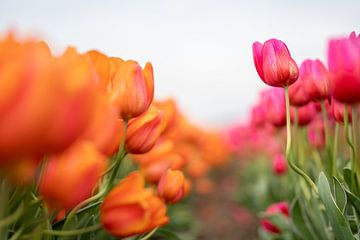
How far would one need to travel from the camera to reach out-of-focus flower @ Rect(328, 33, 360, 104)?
0.90 m

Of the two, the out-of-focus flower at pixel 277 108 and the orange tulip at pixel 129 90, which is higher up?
the orange tulip at pixel 129 90

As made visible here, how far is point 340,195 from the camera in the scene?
1.05m

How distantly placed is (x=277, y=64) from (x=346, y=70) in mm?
157

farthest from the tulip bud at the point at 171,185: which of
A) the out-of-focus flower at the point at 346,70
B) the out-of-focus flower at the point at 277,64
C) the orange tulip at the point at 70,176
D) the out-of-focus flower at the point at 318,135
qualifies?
the out-of-focus flower at the point at 318,135

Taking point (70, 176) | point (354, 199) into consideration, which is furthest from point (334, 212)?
point (70, 176)

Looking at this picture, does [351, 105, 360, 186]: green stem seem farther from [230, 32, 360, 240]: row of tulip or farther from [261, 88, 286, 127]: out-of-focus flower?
[261, 88, 286, 127]: out-of-focus flower

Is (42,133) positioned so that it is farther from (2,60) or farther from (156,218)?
(156,218)

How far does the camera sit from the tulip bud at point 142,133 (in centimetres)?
96

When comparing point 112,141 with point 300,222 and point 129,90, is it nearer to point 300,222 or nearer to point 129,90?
point 129,90

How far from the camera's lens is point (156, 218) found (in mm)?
799

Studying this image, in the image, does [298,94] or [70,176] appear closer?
[70,176]

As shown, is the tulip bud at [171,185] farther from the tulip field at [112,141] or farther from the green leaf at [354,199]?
the green leaf at [354,199]

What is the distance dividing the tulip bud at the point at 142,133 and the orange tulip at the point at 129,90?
0.05 meters

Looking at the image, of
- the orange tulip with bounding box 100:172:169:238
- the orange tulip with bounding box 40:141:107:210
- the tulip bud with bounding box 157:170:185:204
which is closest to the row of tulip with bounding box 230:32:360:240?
the tulip bud with bounding box 157:170:185:204
